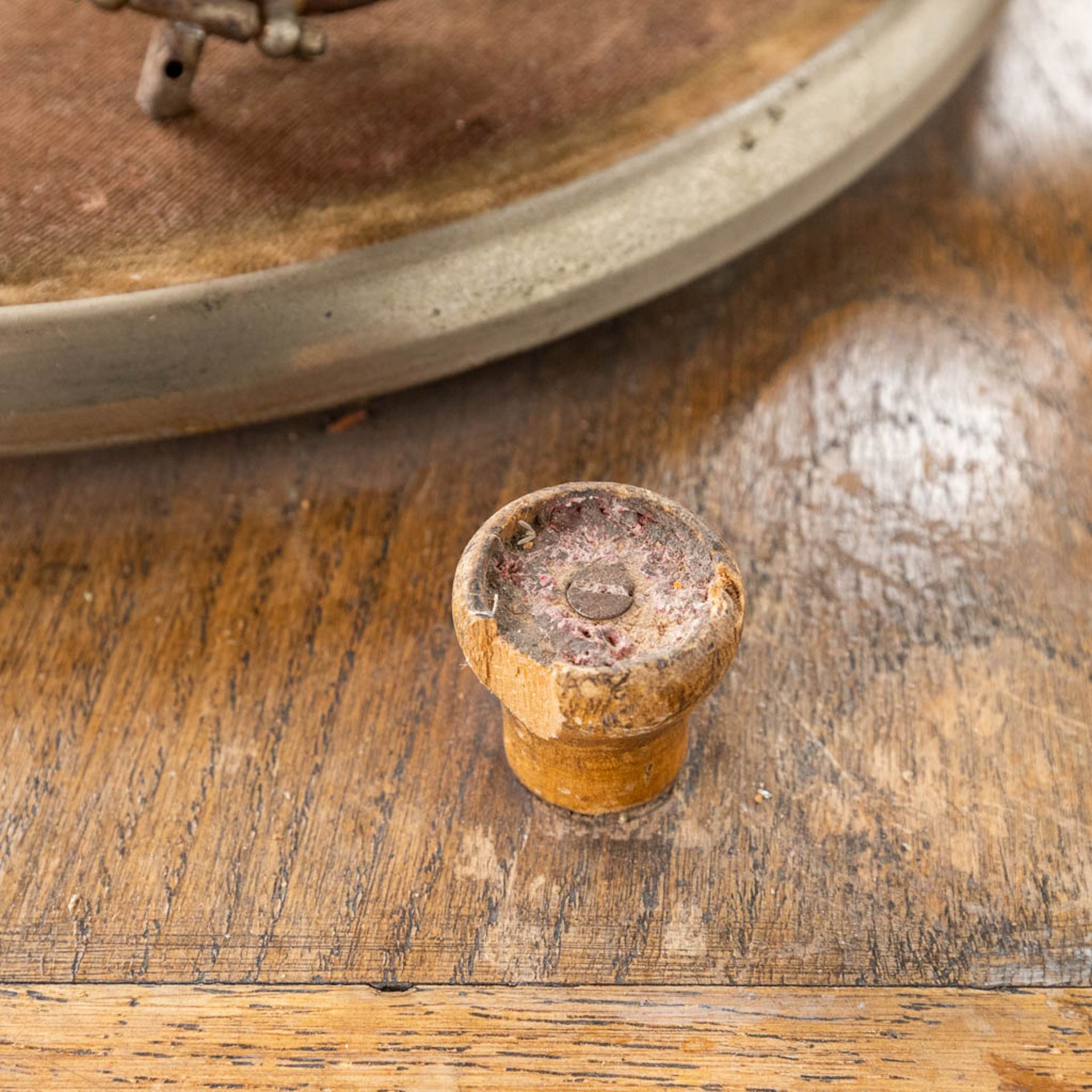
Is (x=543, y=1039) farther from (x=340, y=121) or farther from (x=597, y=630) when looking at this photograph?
(x=340, y=121)

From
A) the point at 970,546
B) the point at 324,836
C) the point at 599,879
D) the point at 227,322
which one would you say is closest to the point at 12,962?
the point at 324,836

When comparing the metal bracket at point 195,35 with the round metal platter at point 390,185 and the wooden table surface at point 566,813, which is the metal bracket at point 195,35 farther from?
the wooden table surface at point 566,813

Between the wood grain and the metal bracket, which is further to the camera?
the metal bracket

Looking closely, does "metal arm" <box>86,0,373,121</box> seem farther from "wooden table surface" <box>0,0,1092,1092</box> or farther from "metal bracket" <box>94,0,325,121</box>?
"wooden table surface" <box>0,0,1092,1092</box>

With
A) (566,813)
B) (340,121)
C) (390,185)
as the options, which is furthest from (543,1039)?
(340,121)

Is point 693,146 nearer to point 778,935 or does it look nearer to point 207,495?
point 207,495

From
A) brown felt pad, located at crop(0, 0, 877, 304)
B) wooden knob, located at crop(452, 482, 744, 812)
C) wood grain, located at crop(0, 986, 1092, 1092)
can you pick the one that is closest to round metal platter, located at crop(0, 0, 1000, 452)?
brown felt pad, located at crop(0, 0, 877, 304)

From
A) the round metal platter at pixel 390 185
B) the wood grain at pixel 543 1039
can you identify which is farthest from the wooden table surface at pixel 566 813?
the round metal platter at pixel 390 185
